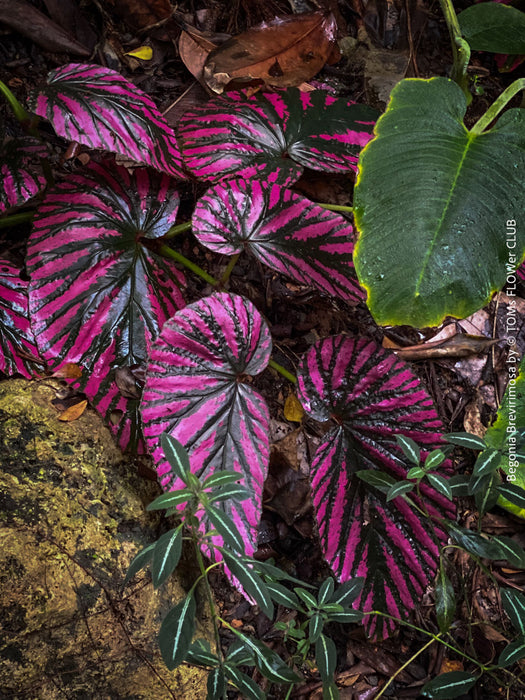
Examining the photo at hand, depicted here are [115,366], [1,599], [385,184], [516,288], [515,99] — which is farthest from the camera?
[515,99]

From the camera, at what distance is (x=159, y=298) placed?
1240 millimetres

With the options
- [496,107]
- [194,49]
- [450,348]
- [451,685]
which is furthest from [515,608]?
[194,49]

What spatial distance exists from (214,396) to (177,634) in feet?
1.49

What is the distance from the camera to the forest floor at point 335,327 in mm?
1218

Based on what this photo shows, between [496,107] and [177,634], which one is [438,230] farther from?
[177,634]

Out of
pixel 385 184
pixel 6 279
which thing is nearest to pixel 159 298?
pixel 6 279

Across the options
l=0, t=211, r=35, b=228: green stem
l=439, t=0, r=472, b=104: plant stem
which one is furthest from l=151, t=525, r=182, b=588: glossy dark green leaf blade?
l=439, t=0, r=472, b=104: plant stem

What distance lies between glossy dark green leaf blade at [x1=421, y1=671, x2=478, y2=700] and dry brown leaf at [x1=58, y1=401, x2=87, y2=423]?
838 millimetres

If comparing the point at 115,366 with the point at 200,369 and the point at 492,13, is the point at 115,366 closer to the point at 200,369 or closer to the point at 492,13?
the point at 200,369

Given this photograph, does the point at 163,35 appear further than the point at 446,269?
Yes

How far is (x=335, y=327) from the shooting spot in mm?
1492

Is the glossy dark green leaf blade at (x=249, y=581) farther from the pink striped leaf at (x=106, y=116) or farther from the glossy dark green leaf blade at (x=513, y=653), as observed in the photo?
the pink striped leaf at (x=106, y=116)

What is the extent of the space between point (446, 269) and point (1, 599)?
94 centimetres

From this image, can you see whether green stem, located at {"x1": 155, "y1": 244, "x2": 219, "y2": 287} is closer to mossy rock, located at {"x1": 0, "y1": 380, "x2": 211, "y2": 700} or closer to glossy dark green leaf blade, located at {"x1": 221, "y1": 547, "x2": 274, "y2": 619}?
mossy rock, located at {"x1": 0, "y1": 380, "x2": 211, "y2": 700}
